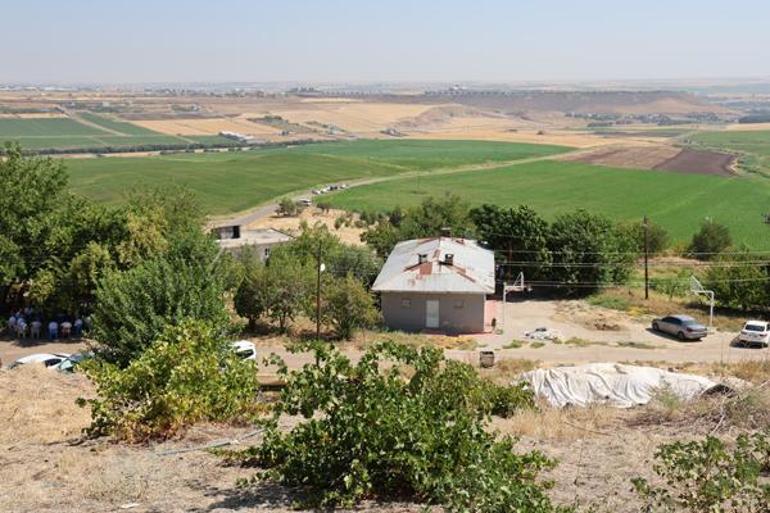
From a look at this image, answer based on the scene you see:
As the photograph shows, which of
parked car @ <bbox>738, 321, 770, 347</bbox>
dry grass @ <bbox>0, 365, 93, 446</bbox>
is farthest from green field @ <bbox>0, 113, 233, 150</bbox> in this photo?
dry grass @ <bbox>0, 365, 93, 446</bbox>

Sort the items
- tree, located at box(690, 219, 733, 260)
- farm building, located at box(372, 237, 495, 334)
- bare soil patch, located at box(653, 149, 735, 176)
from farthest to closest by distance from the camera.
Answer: bare soil patch, located at box(653, 149, 735, 176), tree, located at box(690, 219, 733, 260), farm building, located at box(372, 237, 495, 334)

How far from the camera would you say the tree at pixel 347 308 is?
3203 centimetres

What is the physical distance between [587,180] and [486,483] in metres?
104

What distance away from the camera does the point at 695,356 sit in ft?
100

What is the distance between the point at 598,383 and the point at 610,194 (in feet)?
252

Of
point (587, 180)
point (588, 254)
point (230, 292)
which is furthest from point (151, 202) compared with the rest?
point (587, 180)

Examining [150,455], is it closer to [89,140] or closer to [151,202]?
[151,202]

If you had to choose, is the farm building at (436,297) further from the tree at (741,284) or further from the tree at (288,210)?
the tree at (288,210)

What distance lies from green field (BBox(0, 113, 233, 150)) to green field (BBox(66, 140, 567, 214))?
2005 cm

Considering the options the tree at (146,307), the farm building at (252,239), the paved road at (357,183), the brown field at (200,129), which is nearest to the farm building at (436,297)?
the farm building at (252,239)

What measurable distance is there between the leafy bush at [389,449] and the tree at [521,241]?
33295 millimetres

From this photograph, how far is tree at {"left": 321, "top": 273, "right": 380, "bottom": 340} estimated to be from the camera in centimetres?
3203

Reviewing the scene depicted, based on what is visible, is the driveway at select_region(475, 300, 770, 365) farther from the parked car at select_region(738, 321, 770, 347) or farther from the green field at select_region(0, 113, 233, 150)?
the green field at select_region(0, 113, 233, 150)

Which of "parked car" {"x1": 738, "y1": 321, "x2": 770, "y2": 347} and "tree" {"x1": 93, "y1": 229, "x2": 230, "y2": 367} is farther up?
"tree" {"x1": 93, "y1": 229, "x2": 230, "y2": 367}
